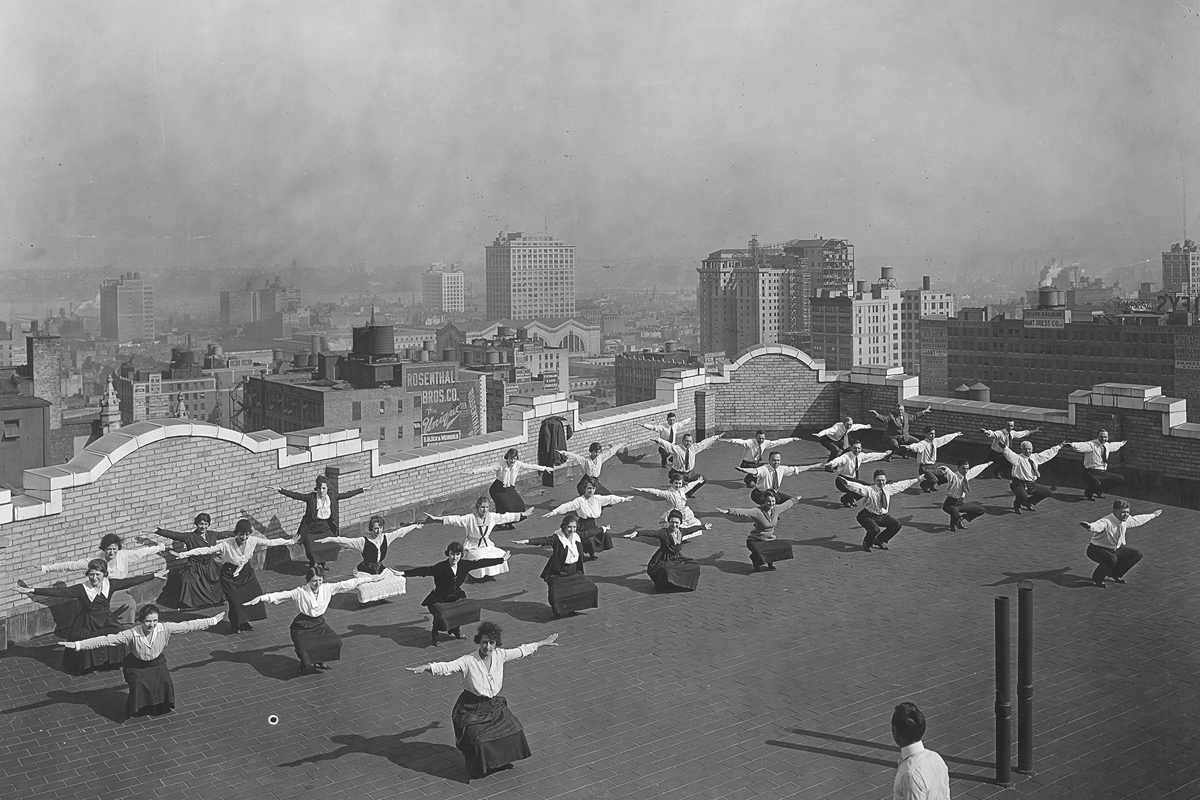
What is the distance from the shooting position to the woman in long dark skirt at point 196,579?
57.2ft

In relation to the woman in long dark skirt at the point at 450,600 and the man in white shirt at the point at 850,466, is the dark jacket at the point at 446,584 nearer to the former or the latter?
the woman in long dark skirt at the point at 450,600

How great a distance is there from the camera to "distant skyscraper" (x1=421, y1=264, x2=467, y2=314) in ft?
528

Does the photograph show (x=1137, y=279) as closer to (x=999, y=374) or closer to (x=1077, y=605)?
(x=999, y=374)

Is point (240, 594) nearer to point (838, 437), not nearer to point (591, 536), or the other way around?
point (591, 536)

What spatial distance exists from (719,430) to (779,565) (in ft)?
38.4

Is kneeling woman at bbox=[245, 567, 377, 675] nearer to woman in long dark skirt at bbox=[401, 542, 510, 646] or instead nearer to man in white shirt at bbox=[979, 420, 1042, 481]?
woman in long dark skirt at bbox=[401, 542, 510, 646]

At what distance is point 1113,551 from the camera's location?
683 inches

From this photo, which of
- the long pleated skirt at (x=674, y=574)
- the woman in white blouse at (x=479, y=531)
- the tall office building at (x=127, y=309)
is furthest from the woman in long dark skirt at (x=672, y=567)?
the tall office building at (x=127, y=309)

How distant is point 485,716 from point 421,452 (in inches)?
457

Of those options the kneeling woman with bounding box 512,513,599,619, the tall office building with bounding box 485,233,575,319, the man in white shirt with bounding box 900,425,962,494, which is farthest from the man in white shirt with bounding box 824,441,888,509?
the tall office building with bounding box 485,233,575,319

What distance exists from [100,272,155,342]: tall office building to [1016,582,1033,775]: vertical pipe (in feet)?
357

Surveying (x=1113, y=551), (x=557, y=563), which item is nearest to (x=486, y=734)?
(x=557, y=563)

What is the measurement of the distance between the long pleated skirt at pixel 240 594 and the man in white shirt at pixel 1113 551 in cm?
1200

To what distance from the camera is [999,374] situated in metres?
149
